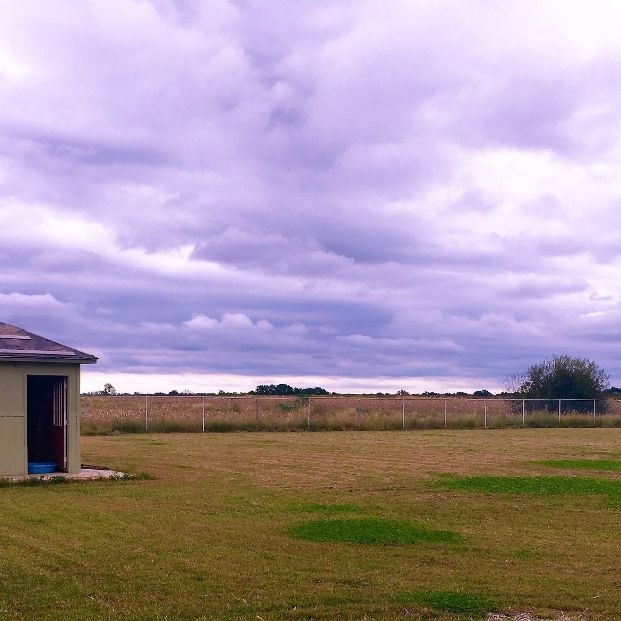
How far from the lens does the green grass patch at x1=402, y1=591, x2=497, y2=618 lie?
8789 millimetres

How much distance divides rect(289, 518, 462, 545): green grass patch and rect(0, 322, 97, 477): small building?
29.1ft

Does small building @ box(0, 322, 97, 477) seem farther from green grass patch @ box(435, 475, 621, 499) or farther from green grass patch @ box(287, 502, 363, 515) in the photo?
green grass patch @ box(435, 475, 621, 499)

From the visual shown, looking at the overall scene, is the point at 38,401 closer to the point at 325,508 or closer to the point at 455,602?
the point at 325,508

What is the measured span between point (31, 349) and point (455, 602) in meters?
14.0

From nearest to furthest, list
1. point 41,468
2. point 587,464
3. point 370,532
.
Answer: point 370,532 < point 41,468 < point 587,464

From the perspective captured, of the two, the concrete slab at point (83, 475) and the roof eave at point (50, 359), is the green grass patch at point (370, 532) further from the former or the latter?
the roof eave at point (50, 359)

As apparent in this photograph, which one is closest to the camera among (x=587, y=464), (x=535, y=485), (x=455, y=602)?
(x=455, y=602)

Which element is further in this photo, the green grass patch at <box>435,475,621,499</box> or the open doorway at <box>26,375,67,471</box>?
the open doorway at <box>26,375,67,471</box>

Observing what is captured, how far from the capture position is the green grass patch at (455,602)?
8.79 metres

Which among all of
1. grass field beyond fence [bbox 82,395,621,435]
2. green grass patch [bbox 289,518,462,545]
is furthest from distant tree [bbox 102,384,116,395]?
green grass patch [bbox 289,518,462,545]

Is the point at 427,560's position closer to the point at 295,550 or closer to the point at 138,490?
the point at 295,550

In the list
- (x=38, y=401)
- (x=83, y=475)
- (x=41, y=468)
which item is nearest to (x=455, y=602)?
(x=83, y=475)

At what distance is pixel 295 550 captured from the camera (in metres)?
11.8

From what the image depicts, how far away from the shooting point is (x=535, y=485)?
19641mm
